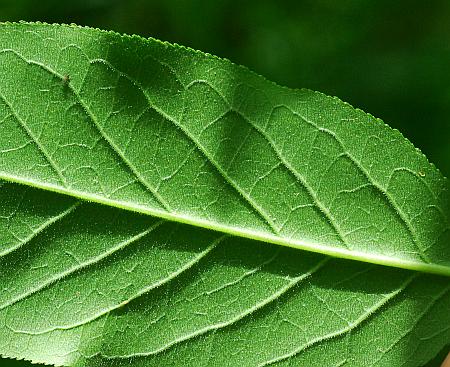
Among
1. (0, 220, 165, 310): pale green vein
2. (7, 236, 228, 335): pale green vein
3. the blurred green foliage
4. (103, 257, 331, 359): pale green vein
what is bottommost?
(103, 257, 331, 359): pale green vein

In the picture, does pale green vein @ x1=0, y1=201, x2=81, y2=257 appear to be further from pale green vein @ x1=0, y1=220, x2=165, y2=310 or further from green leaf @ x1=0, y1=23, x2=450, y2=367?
pale green vein @ x1=0, y1=220, x2=165, y2=310

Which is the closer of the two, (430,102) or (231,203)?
(231,203)

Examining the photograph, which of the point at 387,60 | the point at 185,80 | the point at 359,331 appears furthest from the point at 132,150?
the point at 387,60

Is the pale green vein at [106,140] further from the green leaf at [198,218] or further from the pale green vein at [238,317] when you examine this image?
the pale green vein at [238,317]

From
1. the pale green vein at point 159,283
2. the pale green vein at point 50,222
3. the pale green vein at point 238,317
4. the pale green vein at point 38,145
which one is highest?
the pale green vein at point 38,145

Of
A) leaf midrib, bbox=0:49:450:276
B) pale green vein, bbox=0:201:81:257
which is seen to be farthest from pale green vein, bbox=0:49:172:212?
pale green vein, bbox=0:201:81:257

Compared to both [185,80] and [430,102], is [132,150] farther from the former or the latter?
[430,102]

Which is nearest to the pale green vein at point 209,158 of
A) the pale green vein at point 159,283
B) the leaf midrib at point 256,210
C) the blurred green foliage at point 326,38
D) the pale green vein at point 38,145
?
the leaf midrib at point 256,210

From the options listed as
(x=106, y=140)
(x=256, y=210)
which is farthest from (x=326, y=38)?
(x=106, y=140)
